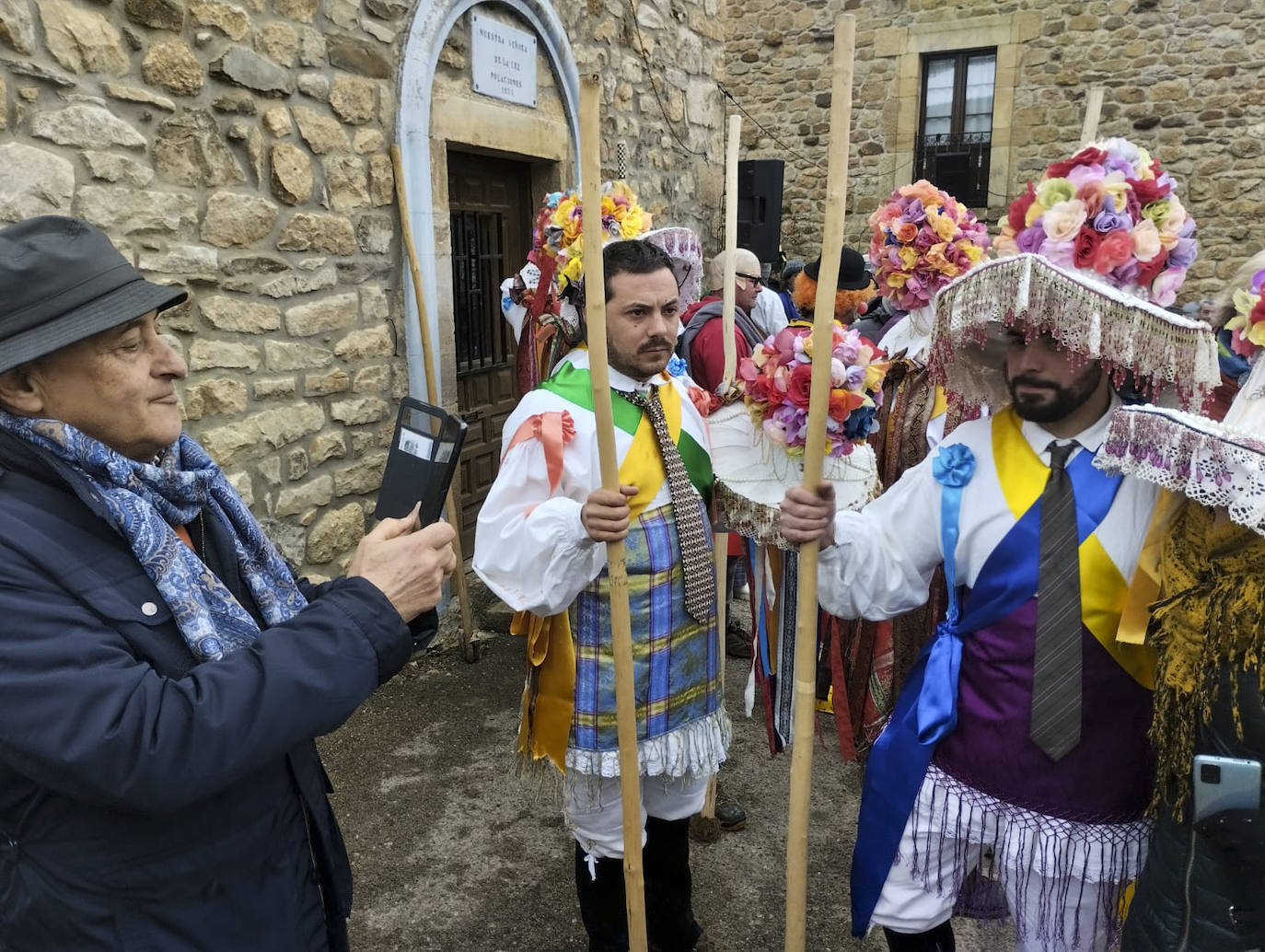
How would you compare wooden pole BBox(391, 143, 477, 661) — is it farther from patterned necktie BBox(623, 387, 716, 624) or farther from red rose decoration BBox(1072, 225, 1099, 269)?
red rose decoration BBox(1072, 225, 1099, 269)

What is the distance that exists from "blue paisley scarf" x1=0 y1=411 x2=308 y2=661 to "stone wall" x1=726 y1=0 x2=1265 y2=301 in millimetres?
10189

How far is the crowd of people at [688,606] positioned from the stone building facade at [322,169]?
1616 millimetres

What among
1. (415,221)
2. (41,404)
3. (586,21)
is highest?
(586,21)

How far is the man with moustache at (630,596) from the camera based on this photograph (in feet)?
7.25

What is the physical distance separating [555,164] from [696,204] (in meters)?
2.01

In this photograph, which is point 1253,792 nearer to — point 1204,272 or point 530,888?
point 530,888

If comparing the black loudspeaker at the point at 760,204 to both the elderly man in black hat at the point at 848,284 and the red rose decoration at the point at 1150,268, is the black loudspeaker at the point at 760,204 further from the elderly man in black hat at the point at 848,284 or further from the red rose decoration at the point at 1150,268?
the red rose decoration at the point at 1150,268

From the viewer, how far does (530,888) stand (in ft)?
9.50

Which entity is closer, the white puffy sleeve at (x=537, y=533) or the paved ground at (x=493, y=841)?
the white puffy sleeve at (x=537, y=533)

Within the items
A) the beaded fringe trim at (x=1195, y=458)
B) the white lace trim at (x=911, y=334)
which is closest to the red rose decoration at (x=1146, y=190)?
the beaded fringe trim at (x=1195, y=458)

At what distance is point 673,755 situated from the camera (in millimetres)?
2293

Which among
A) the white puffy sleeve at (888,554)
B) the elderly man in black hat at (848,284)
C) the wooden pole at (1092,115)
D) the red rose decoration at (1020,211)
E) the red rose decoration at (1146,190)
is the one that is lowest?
the white puffy sleeve at (888,554)

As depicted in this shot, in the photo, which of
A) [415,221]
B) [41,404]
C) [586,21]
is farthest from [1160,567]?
[586,21]

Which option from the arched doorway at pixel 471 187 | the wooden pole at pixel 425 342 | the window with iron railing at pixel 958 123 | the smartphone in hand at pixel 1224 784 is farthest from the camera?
the window with iron railing at pixel 958 123
